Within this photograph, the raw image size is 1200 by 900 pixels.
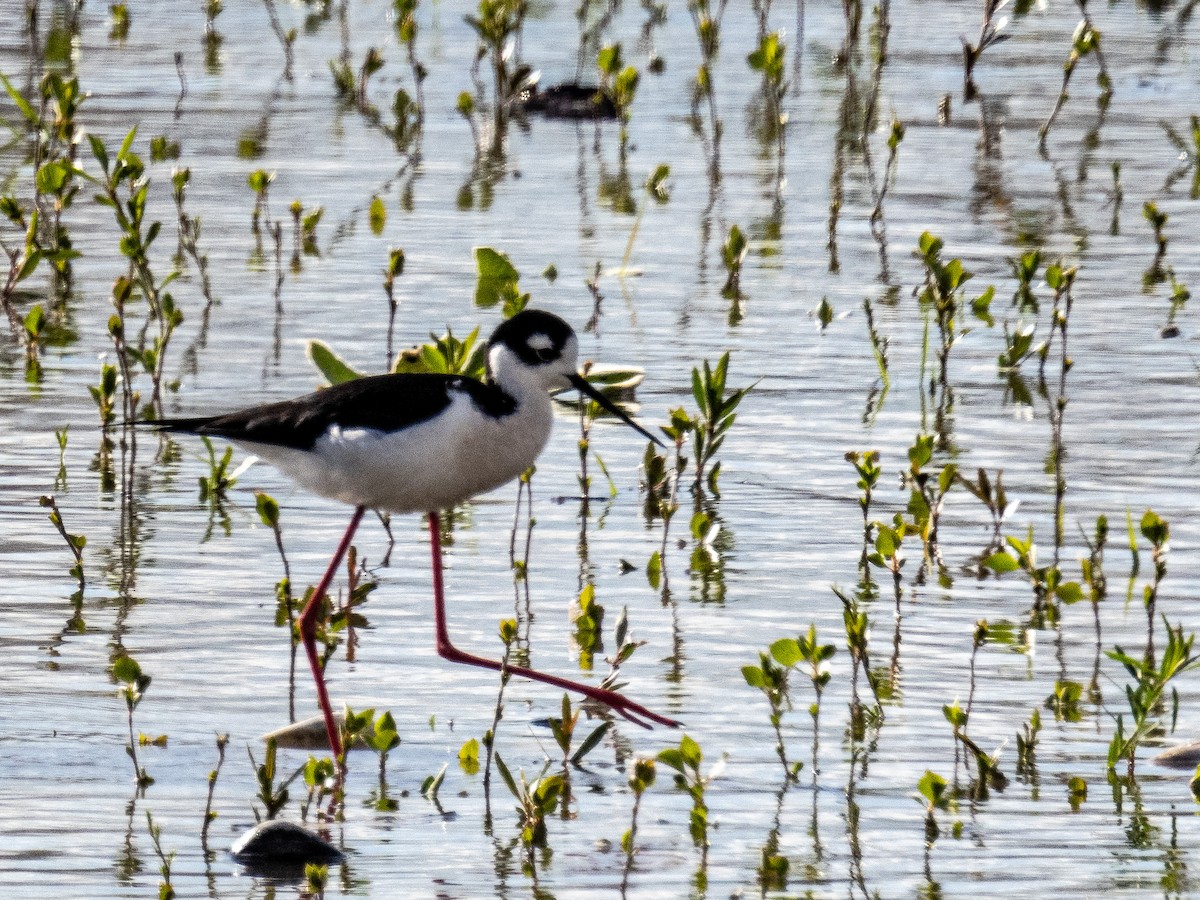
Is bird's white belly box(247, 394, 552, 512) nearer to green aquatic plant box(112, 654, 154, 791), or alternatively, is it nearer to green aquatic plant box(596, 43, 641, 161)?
green aquatic plant box(112, 654, 154, 791)

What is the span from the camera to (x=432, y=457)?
230 inches

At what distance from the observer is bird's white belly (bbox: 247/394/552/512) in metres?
5.85

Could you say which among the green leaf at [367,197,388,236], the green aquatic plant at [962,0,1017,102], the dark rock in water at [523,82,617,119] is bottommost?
the green leaf at [367,197,388,236]

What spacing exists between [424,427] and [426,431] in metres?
0.02

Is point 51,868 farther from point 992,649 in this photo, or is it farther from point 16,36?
point 16,36

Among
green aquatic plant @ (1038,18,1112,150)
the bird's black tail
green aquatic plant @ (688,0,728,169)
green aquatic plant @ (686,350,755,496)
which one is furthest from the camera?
green aquatic plant @ (688,0,728,169)

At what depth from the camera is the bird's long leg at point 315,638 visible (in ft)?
17.4

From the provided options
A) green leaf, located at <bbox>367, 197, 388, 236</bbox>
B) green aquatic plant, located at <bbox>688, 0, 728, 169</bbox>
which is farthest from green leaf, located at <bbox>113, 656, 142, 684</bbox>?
green aquatic plant, located at <bbox>688, 0, 728, 169</bbox>

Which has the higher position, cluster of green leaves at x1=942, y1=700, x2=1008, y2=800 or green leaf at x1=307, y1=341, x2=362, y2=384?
green leaf at x1=307, y1=341, x2=362, y2=384

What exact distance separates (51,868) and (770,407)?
4.35 meters

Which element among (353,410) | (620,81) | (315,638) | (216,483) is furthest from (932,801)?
(620,81)

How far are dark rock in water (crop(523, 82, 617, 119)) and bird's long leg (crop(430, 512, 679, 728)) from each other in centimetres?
793

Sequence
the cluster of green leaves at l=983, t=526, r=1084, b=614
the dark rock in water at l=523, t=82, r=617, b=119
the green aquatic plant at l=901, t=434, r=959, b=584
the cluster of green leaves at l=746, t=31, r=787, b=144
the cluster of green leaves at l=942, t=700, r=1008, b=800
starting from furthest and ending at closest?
the dark rock in water at l=523, t=82, r=617, b=119 < the cluster of green leaves at l=746, t=31, r=787, b=144 < the green aquatic plant at l=901, t=434, r=959, b=584 < the cluster of green leaves at l=983, t=526, r=1084, b=614 < the cluster of green leaves at l=942, t=700, r=1008, b=800

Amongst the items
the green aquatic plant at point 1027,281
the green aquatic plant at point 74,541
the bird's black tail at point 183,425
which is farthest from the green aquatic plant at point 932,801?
the green aquatic plant at point 1027,281
